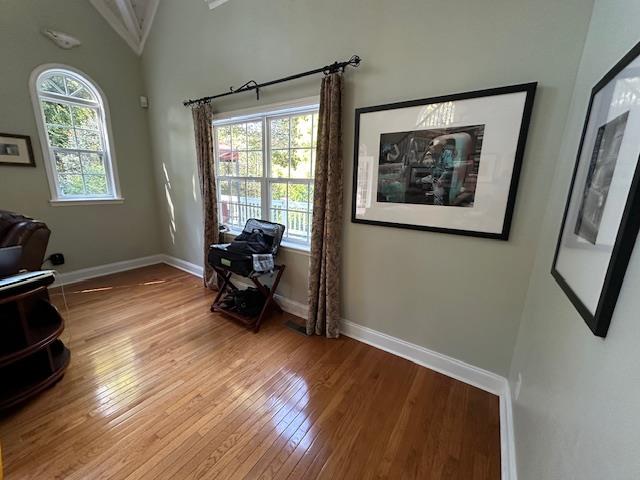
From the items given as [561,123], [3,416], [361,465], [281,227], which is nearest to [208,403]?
[361,465]

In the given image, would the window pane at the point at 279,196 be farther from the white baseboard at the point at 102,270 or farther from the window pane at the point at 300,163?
the white baseboard at the point at 102,270

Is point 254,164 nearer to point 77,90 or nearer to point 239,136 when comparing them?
point 239,136

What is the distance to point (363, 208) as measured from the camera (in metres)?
2.10

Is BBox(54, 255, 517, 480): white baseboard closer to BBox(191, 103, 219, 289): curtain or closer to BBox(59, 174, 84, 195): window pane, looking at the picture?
BBox(191, 103, 219, 289): curtain

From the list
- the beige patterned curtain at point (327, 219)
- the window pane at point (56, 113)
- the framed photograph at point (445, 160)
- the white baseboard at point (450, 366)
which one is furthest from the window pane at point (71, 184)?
the framed photograph at point (445, 160)

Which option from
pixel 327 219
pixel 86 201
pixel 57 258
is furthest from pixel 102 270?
pixel 327 219

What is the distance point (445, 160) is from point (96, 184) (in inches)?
171

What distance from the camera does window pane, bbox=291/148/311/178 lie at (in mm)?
2484

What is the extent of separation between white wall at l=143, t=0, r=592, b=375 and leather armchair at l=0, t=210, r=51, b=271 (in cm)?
198

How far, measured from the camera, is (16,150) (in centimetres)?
286

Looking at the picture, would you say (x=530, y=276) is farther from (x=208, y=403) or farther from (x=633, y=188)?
(x=208, y=403)

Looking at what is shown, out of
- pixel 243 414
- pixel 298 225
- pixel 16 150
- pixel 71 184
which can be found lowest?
pixel 243 414

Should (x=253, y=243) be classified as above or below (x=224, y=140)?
below

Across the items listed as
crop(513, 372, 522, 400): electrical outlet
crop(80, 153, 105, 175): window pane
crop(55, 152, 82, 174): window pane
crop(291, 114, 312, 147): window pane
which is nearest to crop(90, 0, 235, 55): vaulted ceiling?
crop(80, 153, 105, 175): window pane
